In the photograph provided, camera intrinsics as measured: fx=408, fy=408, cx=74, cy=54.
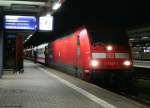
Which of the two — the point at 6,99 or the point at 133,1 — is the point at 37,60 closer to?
the point at 133,1

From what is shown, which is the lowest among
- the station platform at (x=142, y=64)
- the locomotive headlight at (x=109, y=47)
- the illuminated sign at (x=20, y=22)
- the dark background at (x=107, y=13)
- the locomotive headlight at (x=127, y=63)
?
the station platform at (x=142, y=64)

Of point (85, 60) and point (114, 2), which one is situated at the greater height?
point (114, 2)

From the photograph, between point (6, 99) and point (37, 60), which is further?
point (37, 60)

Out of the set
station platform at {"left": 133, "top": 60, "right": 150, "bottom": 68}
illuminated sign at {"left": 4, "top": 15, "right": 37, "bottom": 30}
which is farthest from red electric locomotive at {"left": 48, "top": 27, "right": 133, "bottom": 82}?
station platform at {"left": 133, "top": 60, "right": 150, "bottom": 68}

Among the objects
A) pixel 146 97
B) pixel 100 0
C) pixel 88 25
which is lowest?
pixel 146 97

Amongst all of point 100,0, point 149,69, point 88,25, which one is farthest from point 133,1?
point 88,25

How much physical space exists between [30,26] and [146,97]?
10915 mm

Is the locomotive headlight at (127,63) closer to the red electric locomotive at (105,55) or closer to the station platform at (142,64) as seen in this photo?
the red electric locomotive at (105,55)

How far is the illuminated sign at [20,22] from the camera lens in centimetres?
2389

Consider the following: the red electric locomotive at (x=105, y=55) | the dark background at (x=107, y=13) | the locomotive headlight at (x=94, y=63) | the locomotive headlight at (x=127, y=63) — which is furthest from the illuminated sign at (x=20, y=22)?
the dark background at (x=107, y=13)

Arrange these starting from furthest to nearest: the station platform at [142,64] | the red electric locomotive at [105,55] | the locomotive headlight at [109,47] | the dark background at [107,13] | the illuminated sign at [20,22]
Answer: the dark background at [107,13] < the station platform at [142,64] < the illuminated sign at [20,22] < the locomotive headlight at [109,47] < the red electric locomotive at [105,55]

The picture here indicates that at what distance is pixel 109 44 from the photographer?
18344 mm

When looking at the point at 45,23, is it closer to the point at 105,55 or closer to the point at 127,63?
the point at 105,55

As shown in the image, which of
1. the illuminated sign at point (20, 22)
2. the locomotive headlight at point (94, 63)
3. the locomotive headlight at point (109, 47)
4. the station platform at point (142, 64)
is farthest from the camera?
the station platform at point (142, 64)
